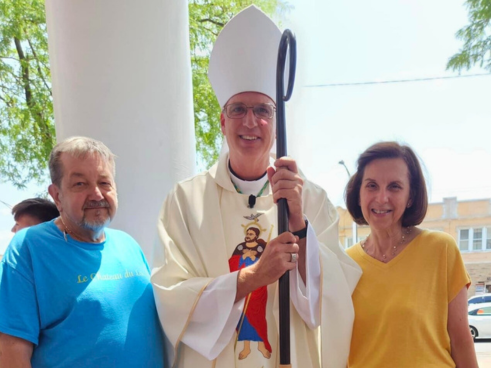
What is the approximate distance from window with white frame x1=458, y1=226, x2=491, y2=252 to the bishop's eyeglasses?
46.6 feet

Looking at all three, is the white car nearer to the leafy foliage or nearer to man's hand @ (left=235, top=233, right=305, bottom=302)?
the leafy foliage

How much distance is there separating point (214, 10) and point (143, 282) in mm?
6088

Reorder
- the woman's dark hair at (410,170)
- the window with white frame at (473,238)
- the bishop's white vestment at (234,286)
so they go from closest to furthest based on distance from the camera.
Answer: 1. the bishop's white vestment at (234,286)
2. the woman's dark hair at (410,170)
3. the window with white frame at (473,238)

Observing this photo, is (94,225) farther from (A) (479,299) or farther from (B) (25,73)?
(A) (479,299)

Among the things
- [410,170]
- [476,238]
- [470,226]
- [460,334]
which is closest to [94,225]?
[410,170]

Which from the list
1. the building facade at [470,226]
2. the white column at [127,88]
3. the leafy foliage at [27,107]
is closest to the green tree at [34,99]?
the leafy foliage at [27,107]

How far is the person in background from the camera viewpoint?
2654mm

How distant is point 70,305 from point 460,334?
1.66 meters

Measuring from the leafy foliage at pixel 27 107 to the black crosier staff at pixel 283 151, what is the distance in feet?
19.3

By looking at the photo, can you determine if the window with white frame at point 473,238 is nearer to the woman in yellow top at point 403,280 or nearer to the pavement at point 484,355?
the pavement at point 484,355

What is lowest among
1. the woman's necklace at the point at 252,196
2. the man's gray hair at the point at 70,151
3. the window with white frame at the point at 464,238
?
the window with white frame at the point at 464,238

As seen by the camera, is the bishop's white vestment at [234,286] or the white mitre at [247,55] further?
the white mitre at [247,55]

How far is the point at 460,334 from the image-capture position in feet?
6.87

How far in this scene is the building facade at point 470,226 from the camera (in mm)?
14039
